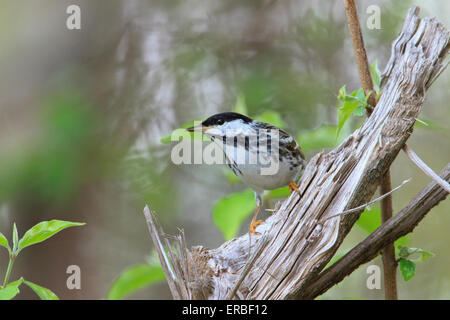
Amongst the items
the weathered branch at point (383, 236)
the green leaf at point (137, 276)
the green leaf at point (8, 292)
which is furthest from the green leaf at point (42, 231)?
the weathered branch at point (383, 236)

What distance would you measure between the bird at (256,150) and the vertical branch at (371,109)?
0.56m

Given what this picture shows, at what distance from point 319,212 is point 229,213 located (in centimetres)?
70

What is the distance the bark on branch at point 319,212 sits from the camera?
144 cm

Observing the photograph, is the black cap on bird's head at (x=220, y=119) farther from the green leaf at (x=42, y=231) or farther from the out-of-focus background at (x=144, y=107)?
the out-of-focus background at (x=144, y=107)

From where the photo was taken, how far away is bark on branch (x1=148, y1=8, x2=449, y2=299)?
4.74 feet

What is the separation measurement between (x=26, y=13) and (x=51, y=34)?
0.26 meters

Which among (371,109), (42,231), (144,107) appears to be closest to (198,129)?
(371,109)

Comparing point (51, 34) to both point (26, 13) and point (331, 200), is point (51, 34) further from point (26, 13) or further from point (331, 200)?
point (331, 200)

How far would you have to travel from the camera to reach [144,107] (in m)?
4.41

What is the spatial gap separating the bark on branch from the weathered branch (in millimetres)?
65

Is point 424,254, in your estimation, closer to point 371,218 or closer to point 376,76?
point 371,218

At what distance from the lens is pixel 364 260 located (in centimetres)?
153

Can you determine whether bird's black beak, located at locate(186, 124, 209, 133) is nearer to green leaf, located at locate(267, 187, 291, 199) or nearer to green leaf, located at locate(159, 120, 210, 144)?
green leaf, located at locate(159, 120, 210, 144)
